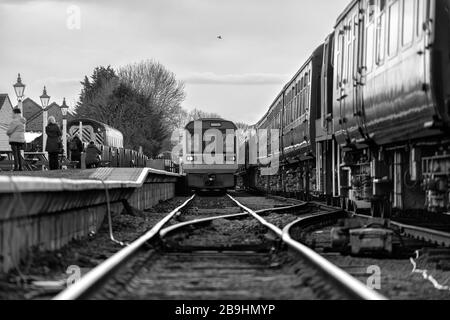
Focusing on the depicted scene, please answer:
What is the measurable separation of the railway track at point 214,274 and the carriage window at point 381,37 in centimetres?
273

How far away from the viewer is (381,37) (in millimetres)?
11648

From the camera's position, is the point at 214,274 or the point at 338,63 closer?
the point at 214,274

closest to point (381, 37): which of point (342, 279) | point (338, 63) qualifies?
point (338, 63)

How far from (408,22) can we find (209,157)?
84.3 ft

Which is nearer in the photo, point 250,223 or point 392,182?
point 392,182

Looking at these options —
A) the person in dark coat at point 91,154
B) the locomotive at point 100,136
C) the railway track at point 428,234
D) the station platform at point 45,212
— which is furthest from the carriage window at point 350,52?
the locomotive at point 100,136

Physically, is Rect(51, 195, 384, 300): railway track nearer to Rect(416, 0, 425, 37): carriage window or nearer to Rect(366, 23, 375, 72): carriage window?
Rect(416, 0, 425, 37): carriage window

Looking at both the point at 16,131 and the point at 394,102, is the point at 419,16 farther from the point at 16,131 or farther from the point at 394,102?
the point at 16,131

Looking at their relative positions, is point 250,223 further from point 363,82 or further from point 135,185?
point 363,82

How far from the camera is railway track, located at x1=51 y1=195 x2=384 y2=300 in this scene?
6199mm

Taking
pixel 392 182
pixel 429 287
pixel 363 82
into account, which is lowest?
pixel 429 287
